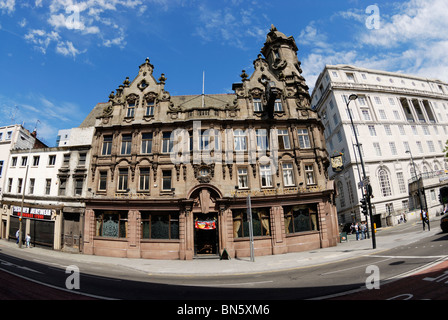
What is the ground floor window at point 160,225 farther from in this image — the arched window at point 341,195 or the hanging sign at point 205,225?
the arched window at point 341,195

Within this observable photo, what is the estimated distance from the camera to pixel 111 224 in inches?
917

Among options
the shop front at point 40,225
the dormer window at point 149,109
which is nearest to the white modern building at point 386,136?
the dormer window at point 149,109

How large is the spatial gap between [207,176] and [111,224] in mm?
11508

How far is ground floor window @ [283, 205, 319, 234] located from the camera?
23.1m

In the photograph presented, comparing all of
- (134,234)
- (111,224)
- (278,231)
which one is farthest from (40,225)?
(278,231)

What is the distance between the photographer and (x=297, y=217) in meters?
23.4

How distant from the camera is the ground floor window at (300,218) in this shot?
23.1 metres

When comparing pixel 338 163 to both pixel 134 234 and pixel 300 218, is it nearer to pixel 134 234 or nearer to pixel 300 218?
pixel 300 218

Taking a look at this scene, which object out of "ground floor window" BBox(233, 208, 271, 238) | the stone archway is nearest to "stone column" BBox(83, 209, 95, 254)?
the stone archway

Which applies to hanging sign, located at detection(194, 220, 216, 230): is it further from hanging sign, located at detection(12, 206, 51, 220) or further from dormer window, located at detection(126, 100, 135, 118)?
hanging sign, located at detection(12, 206, 51, 220)

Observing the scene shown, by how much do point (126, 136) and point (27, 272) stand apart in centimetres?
1635

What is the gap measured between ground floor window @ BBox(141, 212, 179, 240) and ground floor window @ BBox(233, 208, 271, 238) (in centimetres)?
618
